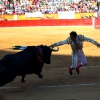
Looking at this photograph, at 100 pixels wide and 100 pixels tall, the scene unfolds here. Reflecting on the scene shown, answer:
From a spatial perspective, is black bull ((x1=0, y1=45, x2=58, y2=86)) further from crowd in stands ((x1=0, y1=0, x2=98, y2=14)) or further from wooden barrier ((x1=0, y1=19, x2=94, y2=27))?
crowd in stands ((x1=0, y1=0, x2=98, y2=14))

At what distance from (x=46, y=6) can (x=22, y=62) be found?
26175 millimetres

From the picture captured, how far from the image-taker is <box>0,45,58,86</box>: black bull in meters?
5.74

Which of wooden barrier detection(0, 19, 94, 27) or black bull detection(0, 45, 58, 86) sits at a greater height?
black bull detection(0, 45, 58, 86)

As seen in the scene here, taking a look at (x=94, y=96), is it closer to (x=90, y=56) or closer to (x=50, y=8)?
(x=90, y=56)

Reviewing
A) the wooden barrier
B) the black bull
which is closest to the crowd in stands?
the wooden barrier

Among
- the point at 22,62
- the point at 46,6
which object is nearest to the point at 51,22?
the point at 46,6

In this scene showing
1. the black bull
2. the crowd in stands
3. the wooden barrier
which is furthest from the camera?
the crowd in stands

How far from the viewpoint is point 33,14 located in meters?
30.4

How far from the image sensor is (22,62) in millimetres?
6121

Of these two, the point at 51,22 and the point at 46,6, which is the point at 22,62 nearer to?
the point at 51,22

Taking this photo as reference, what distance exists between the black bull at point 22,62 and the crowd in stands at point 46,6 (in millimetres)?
24377

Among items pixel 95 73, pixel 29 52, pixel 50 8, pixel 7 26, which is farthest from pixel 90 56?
pixel 50 8

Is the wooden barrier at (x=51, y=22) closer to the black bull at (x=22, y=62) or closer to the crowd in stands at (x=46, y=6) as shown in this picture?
the crowd in stands at (x=46, y=6)

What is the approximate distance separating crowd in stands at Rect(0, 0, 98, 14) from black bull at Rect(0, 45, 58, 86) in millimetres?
24377
